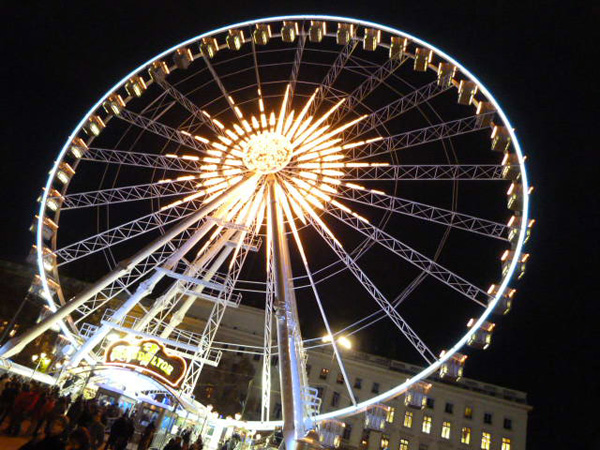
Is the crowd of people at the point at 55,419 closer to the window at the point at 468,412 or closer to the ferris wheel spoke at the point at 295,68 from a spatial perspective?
the ferris wheel spoke at the point at 295,68

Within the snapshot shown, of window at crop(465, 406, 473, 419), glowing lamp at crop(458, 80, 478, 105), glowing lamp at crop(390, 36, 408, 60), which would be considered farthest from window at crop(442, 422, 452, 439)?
glowing lamp at crop(390, 36, 408, 60)

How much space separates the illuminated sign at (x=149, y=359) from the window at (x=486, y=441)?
47900 mm

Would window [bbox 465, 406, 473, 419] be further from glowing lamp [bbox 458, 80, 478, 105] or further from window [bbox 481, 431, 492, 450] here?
glowing lamp [bbox 458, 80, 478, 105]

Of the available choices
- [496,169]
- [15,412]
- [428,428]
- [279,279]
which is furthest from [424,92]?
[428,428]

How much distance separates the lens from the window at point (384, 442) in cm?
5391

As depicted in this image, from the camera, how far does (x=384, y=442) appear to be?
178ft

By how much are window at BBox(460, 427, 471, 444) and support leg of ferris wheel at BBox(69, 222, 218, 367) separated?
47883 millimetres

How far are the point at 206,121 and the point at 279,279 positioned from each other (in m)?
10.3

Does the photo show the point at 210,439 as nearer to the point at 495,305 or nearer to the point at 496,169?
the point at 495,305

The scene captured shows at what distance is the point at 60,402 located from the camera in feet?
42.7

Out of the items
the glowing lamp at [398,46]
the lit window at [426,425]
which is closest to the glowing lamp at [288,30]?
the glowing lamp at [398,46]

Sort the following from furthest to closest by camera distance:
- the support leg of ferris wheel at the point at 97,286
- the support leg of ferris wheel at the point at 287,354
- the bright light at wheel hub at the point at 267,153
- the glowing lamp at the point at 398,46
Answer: the glowing lamp at the point at 398,46
the bright light at wheel hub at the point at 267,153
the support leg of ferris wheel at the point at 97,286
the support leg of ferris wheel at the point at 287,354

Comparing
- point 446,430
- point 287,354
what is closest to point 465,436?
point 446,430

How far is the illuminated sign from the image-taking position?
62.3 feet
